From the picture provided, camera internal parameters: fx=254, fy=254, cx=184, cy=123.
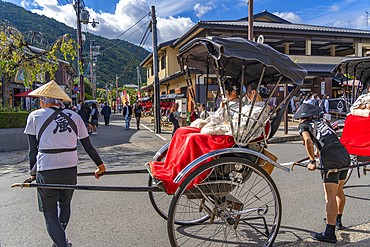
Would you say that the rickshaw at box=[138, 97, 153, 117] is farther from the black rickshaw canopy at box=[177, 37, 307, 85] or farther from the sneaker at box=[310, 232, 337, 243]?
the sneaker at box=[310, 232, 337, 243]

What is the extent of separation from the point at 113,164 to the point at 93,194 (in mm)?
2420

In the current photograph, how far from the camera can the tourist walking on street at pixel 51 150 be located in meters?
2.57

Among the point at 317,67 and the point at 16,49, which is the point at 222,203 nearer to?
the point at 16,49

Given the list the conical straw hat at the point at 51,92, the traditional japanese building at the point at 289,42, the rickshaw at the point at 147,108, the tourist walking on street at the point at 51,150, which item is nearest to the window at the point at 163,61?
the traditional japanese building at the point at 289,42

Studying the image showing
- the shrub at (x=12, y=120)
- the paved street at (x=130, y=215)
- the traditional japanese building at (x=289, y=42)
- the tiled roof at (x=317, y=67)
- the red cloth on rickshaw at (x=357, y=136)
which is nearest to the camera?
the paved street at (x=130, y=215)

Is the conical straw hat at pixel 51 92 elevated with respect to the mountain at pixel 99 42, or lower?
lower

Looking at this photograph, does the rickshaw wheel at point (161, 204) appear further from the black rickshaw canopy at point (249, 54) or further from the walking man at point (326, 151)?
the black rickshaw canopy at point (249, 54)

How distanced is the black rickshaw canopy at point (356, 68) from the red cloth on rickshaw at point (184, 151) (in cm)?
357

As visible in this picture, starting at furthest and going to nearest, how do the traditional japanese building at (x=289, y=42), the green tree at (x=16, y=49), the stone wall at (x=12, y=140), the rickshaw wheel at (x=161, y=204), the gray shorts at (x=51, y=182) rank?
the traditional japanese building at (x=289, y=42), the green tree at (x=16, y=49), the stone wall at (x=12, y=140), the rickshaw wheel at (x=161, y=204), the gray shorts at (x=51, y=182)

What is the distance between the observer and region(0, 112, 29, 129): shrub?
9.18 m

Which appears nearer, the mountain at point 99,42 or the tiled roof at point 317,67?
the tiled roof at point 317,67

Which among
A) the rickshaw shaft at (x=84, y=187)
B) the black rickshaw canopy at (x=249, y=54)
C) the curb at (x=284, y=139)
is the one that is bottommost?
the curb at (x=284, y=139)

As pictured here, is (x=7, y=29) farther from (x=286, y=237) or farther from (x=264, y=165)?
(x=286, y=237)

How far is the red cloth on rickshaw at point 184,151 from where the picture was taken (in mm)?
2741
